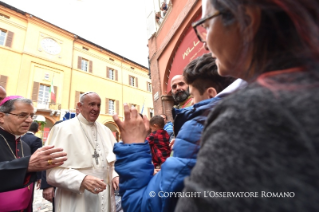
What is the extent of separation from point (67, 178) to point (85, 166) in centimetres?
28

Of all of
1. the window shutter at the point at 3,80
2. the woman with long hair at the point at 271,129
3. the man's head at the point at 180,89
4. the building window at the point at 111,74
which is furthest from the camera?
the building window at the point at 111,74

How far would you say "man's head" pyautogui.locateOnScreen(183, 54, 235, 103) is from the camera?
129 centimetres

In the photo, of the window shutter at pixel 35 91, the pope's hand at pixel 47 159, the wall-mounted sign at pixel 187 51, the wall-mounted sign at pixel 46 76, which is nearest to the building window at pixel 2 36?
the wall-mounted sign at pixel 46 76

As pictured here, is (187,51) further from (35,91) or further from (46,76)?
(46,76)

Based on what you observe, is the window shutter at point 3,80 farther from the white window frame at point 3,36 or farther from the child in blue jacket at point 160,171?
the child in blue jacket at point 160,171

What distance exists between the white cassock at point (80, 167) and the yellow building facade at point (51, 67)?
1243cm

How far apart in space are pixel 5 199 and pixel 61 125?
938 millimetres

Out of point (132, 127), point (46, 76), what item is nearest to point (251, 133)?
point (132, 127)

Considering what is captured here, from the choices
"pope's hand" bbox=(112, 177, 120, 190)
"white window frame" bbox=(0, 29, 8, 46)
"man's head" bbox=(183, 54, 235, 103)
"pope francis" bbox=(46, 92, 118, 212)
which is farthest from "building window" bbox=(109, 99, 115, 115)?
"man's head" bbox=(183, 54, 235, 103)

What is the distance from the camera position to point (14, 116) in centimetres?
199

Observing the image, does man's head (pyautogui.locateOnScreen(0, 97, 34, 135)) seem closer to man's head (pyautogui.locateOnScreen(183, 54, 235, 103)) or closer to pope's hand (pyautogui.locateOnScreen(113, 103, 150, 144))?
pope's hand (pyautogui.locateOnScreen(113, 103, 150, 144))

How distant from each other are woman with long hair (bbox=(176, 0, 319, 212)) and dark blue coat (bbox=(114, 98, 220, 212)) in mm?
296

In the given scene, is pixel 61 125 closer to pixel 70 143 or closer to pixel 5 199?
pixel 70 143

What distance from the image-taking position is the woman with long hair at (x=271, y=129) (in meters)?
0.32
